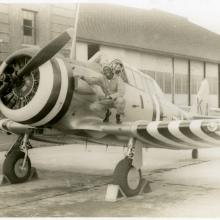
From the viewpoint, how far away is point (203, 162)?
9781 millimetres

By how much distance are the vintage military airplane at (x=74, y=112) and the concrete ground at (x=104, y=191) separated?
0.55 meters

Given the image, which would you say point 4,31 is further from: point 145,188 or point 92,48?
point 145,188

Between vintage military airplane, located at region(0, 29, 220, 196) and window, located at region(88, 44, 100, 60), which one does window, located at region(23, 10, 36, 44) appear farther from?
vintage military airplane, located at region(0, 29, 220, 196)

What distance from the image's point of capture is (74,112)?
623 centimetres

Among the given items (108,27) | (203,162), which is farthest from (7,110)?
(108,27)

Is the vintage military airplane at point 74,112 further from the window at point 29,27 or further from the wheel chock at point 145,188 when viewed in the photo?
the window at point 29,27

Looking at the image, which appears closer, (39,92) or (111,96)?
(39,92)

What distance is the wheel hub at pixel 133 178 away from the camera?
19.9 feet

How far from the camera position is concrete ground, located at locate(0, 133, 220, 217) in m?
5.27

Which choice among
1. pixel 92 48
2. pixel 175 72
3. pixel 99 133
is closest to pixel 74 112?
pixel 99 133

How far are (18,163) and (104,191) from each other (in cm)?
165

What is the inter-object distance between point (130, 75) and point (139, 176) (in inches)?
65.2

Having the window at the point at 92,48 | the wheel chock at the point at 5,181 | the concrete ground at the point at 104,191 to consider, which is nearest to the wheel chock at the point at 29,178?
the wheel chock at the point at 5,181

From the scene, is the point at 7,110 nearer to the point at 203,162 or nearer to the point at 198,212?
the point at 198,212
